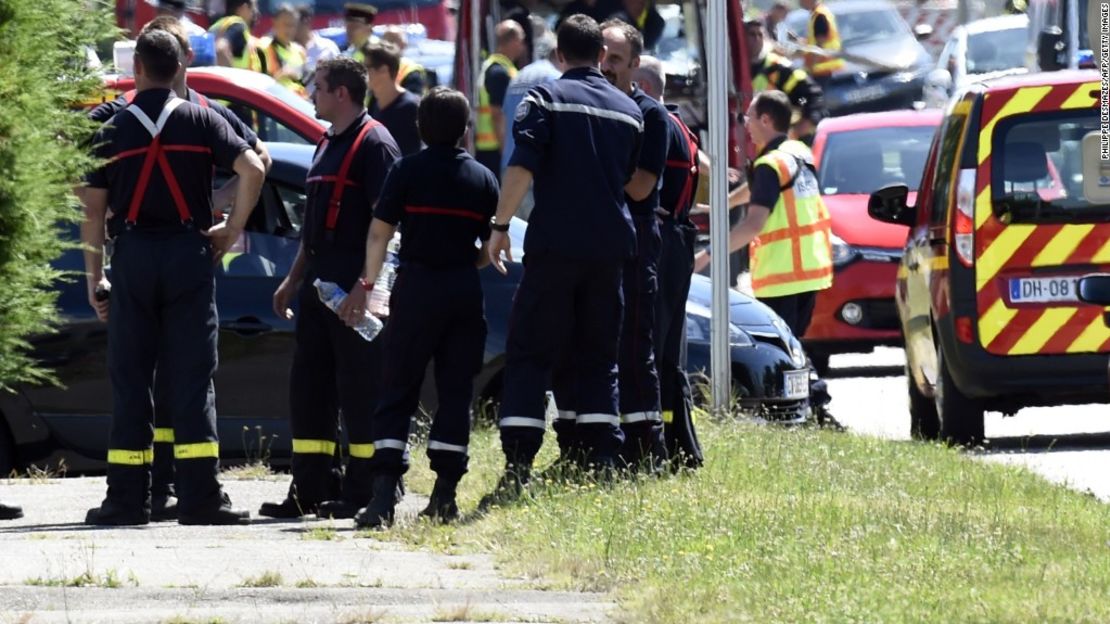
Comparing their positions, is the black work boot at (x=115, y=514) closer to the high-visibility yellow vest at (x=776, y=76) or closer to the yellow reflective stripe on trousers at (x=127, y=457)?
the yellow reflective stripe on trousers at (x=127, y=457)

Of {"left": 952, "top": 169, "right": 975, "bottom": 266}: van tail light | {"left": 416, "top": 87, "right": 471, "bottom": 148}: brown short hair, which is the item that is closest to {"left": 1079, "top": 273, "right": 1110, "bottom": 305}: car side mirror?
{"left": 416, "top": 87, "right": 471, "bottom": 148}: brown short hair

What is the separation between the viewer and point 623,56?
9.56 meters

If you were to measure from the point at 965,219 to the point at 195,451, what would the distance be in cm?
446

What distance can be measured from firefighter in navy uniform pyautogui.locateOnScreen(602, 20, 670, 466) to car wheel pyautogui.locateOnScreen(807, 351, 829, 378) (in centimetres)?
679

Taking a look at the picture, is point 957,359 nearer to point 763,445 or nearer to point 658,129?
point 763,445

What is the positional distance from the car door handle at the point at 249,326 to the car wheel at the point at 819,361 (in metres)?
6.33

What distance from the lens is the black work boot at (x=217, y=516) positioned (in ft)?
29.5

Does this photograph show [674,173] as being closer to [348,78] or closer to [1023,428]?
[348,78]

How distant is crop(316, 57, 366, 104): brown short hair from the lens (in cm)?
916

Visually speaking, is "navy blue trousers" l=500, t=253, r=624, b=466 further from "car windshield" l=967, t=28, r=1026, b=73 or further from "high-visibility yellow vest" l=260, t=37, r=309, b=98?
"car windshield" l=967, t=28, r=1026, b=73

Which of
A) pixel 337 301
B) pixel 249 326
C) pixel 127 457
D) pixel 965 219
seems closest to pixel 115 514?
pixel 127 457

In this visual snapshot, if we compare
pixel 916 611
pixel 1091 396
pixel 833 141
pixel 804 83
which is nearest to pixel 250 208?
pixel 916 611

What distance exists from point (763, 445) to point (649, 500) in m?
2.13

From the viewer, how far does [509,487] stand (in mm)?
8922
